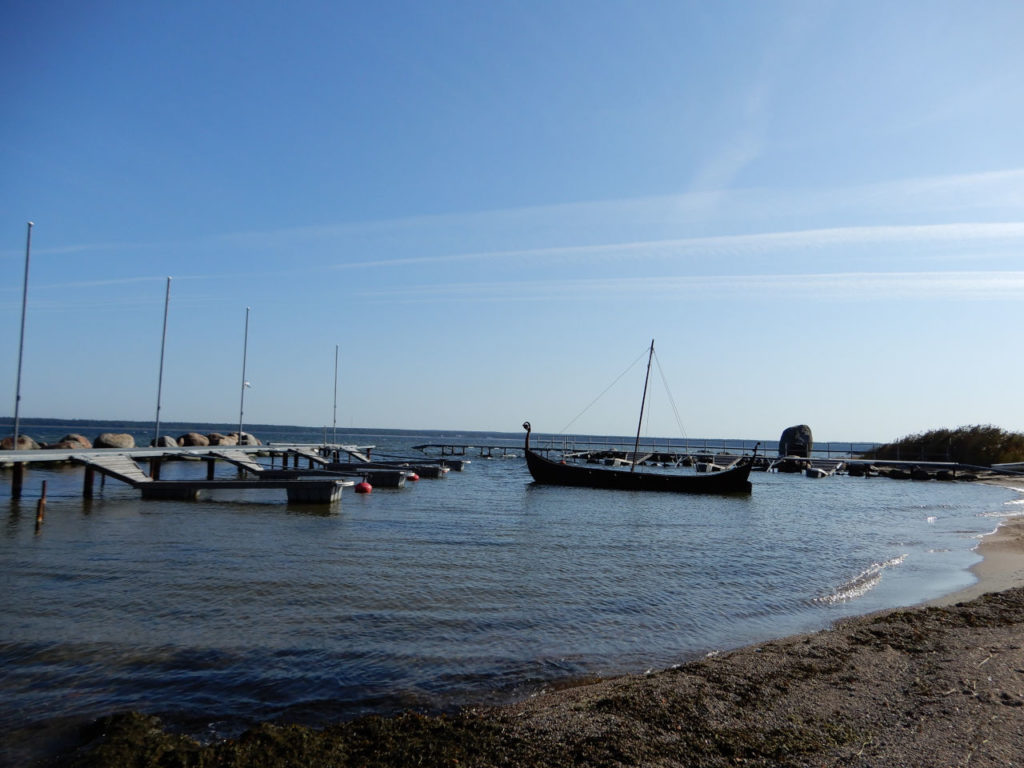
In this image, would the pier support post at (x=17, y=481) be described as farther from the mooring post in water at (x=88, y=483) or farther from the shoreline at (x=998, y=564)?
the shoreline at (x=998, y=564)

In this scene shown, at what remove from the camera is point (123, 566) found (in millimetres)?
13078

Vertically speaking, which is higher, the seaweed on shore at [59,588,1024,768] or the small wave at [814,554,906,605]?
the seaweed on shore at [59,588,1024,768]

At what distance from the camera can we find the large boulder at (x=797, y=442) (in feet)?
225

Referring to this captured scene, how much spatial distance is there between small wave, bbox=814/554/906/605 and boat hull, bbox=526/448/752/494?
70.9 ft

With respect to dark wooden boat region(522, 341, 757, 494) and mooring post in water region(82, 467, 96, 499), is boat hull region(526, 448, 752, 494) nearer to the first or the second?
dark wooden boat region(522, 341, 757, 494)

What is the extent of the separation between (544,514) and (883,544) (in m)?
10.9

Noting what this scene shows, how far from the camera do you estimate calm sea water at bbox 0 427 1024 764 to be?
707cm

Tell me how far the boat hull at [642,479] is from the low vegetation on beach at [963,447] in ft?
95.3

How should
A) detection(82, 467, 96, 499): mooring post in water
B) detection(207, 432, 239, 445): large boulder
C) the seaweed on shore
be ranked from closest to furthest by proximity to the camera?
1. the seaweed on shore
2. detection(82, 467, 96, 499): mooring post in water
3. detection(207, 432, 239, 445): large boulder

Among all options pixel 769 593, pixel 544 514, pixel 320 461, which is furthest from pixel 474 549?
pixel 320 461

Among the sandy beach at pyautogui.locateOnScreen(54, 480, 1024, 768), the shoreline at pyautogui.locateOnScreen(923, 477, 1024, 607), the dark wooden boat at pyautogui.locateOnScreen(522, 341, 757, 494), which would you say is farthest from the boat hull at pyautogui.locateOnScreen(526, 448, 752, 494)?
the sandy beach at pyautogui.locateOnScreen(54, 480, 1024, 768)

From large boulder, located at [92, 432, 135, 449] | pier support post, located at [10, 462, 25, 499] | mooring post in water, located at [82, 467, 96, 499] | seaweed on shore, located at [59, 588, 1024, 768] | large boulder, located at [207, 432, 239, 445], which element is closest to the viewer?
seaweed on shore, located at [59, 588, 1024, 768]

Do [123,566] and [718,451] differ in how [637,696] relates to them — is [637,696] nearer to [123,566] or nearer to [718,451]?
[123,566]

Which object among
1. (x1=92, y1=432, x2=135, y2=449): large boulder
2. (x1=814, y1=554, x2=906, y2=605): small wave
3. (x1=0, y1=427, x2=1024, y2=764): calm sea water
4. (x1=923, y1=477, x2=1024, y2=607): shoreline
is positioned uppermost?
(x1=92, y1=432, x2=135, y2=449): large boulder
